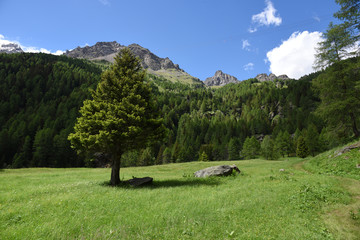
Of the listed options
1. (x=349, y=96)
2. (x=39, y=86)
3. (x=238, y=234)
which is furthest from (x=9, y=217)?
(x=39, y=86)

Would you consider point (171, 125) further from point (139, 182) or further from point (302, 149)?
point (139, 182)

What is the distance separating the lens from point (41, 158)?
8444 centimetres

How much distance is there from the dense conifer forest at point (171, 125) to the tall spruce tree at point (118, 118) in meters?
17.0

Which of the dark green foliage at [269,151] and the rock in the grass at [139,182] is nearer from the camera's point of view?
the rock in the grass at [139,182]

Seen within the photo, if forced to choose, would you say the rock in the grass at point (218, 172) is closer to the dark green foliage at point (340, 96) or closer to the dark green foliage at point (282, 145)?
the dark green foliage at point (340, 96)

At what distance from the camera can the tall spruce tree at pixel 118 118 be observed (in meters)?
16.4

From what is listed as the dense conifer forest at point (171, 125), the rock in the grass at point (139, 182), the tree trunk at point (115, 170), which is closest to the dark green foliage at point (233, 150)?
the dense conifer forest at point (171, 125)

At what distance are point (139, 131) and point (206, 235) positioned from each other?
11705 millimetres

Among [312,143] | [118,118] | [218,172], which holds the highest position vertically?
[118,118]

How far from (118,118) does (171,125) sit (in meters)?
158

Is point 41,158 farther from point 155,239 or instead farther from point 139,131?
point 155,239

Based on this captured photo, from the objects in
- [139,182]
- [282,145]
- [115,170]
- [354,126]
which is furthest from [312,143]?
[115,170]

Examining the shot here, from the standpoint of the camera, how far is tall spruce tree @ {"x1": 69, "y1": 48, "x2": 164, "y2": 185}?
16.4 metres

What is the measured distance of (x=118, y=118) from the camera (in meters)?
16.5
